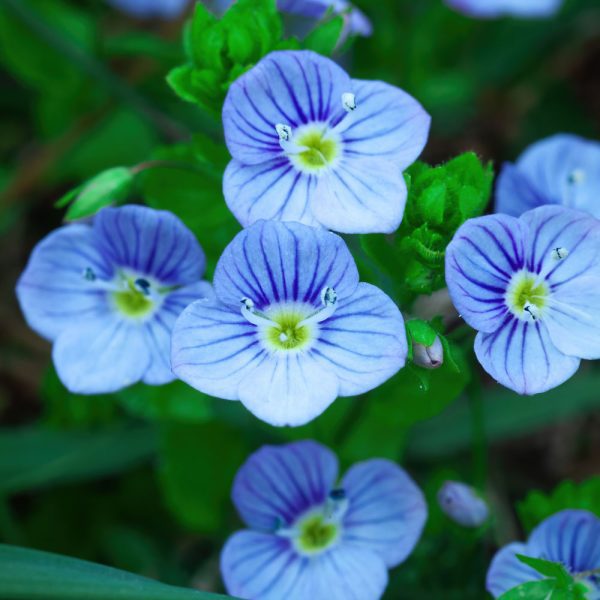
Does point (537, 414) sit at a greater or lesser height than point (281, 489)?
greater

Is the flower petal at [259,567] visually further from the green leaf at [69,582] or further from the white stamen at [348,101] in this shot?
the white stamen at [348,101]

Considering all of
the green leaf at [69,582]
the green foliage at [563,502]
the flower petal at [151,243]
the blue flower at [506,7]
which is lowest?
the green leaf at [69,582]

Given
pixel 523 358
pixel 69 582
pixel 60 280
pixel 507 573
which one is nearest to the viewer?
pixel 69 582

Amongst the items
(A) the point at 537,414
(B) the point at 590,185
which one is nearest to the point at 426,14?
(B) the point at 590,185

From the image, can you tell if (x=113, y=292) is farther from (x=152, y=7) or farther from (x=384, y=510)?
(x=152, y=7)

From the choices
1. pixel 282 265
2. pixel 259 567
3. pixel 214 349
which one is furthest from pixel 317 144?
pixel 259 567

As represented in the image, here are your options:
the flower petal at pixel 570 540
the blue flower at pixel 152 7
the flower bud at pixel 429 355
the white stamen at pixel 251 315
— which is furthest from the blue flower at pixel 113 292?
the blue flower at pixel 152 7

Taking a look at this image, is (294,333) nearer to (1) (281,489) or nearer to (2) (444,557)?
(1) (281,489)
